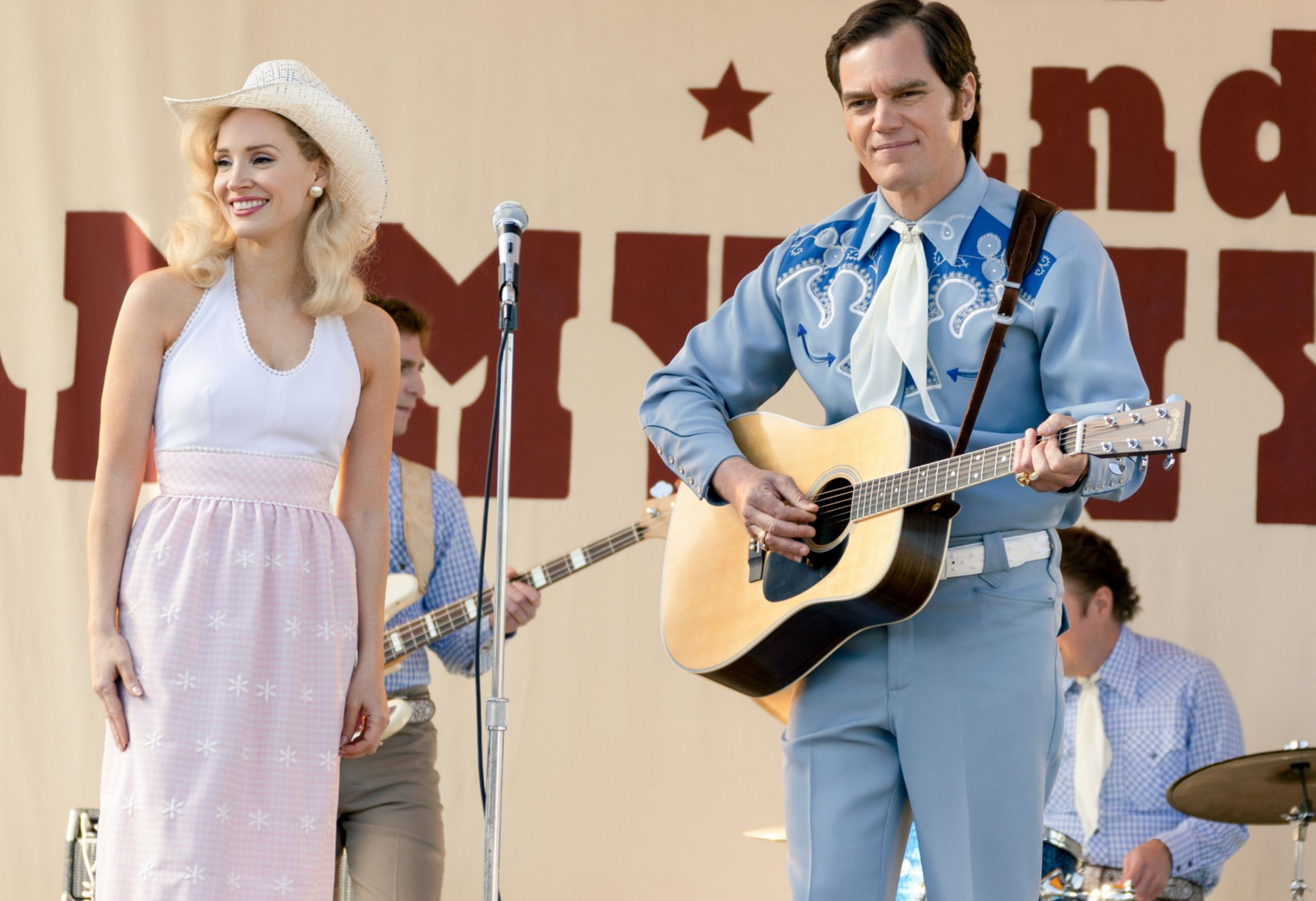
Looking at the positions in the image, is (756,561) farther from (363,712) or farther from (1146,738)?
(1146,738)

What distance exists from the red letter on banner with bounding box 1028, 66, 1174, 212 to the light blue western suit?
8.21 ft

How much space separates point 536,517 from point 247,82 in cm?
234

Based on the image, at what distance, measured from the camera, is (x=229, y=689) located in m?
2.33

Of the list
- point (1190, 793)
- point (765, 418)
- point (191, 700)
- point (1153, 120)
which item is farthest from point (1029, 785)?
point (1153, 120)

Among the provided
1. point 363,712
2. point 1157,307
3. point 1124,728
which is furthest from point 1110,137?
point 363,712

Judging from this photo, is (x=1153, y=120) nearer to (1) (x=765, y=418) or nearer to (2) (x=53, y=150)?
(1) (x=765, y=418)

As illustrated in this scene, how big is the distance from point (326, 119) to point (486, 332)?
2.21 m

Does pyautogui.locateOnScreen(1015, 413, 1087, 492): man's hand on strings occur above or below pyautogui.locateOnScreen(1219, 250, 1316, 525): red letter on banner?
below

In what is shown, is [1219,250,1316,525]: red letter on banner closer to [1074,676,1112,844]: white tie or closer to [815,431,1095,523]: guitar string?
[1074,676,1112,844]: white tie

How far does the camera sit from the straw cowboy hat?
257 centimetres

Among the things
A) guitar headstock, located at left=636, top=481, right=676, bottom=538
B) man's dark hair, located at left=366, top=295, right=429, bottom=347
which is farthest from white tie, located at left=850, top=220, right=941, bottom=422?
man's dark hair, located at left=366, top=295, right=429, bottom=347

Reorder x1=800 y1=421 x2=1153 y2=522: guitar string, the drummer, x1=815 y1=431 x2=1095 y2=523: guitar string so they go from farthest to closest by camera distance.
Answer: the drummer → x1=815 y1=431 x2=1095 y2=523: guitar string → x1=800 y1=421 x2=1153 y2=522: guitar string

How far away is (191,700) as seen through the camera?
2.31 m

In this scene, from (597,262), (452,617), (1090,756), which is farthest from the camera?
(597,262)
